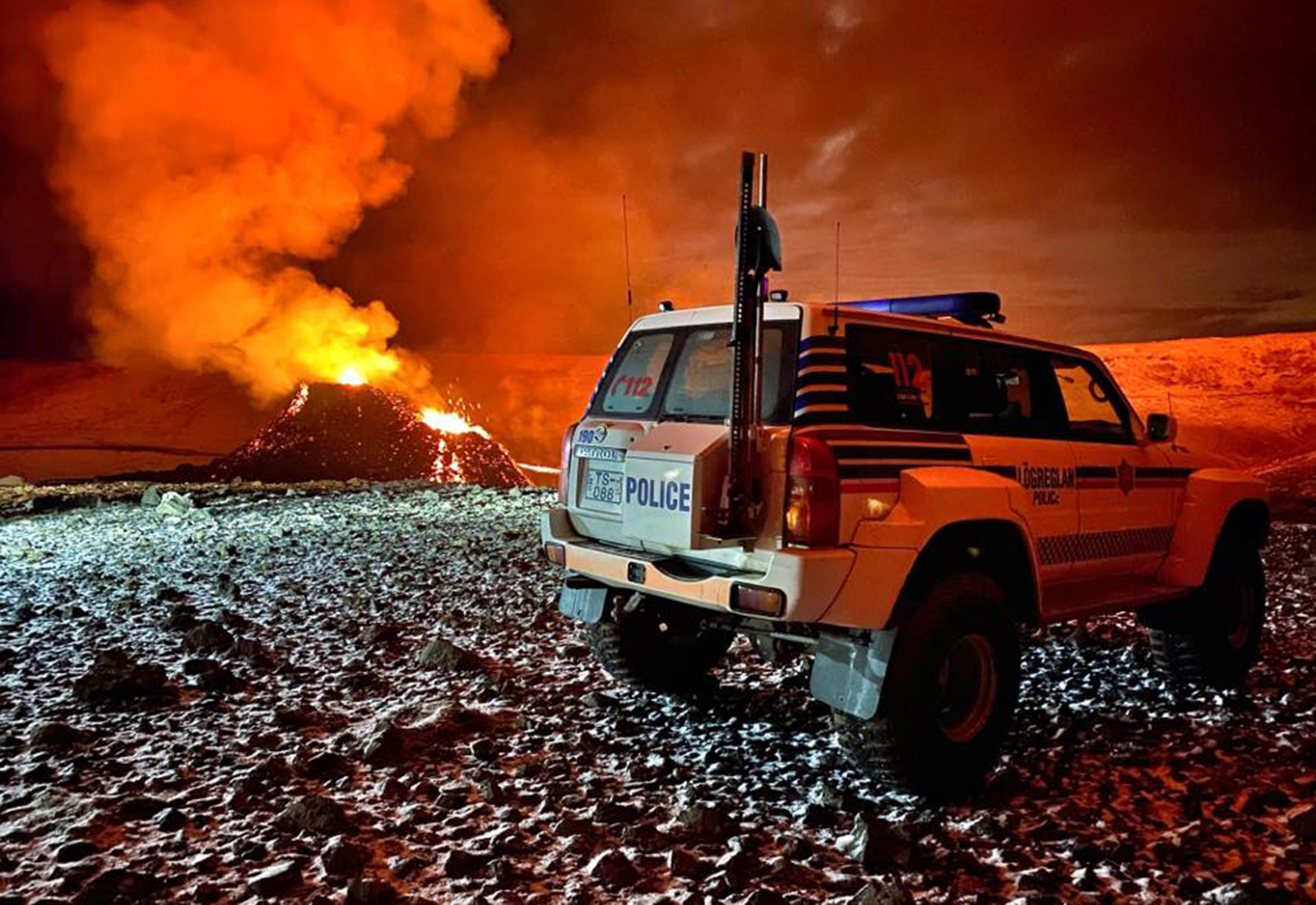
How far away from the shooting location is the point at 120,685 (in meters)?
4.98

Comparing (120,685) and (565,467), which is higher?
(565,467)

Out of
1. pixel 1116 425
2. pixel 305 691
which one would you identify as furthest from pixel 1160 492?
pixel 305 691

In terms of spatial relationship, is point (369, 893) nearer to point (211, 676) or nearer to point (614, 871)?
point (614, 871)

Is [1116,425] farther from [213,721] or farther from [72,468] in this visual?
[72,468]

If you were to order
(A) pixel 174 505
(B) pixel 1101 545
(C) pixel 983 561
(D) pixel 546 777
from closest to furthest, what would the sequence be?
(D) pixel 546 777, (C) pixel 983 561, (B) pixel 1101 545, (A) pixel 174 505

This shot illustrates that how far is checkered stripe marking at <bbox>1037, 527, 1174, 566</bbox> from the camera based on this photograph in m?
4.52

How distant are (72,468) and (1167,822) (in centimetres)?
3996

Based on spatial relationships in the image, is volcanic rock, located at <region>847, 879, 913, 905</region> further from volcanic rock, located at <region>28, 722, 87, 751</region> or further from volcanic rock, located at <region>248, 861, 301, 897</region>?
volcanic rock, located at <region>28, 722, 87, 751</region>

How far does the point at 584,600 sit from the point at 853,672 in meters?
1.60

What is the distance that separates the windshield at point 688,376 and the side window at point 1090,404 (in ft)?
6.86

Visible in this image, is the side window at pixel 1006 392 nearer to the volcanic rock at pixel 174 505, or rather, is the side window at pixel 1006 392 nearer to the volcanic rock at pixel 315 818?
the volcanic rock at pixel 315 818

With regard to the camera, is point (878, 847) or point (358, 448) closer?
point (878, 847)

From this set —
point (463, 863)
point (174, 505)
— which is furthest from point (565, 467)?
point (174, 505)

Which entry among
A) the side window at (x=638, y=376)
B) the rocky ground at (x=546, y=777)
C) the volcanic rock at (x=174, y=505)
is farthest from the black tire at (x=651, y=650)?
the volcanic rock at (x=174, y=505)
